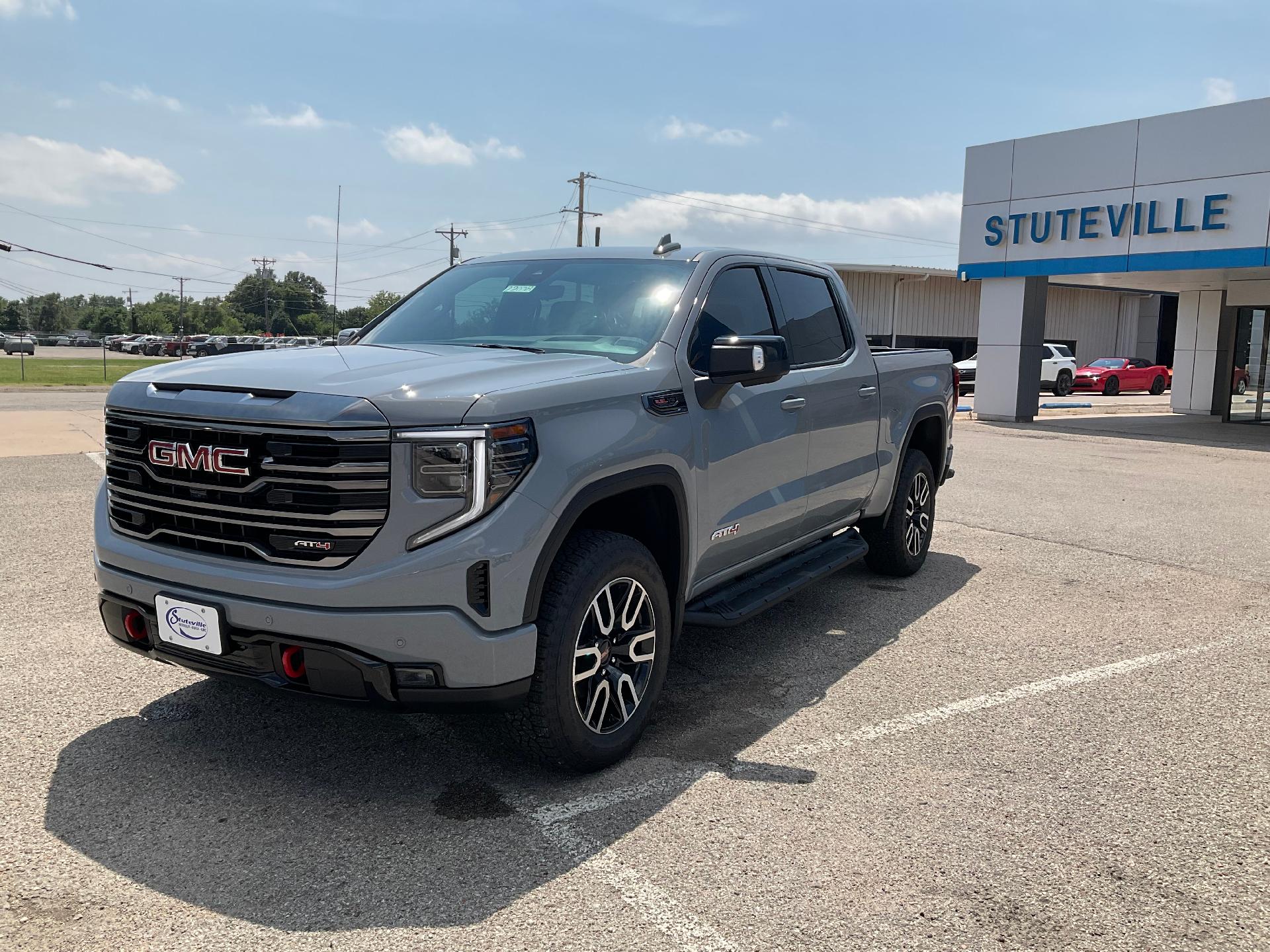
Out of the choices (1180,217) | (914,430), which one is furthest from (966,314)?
(914,430)

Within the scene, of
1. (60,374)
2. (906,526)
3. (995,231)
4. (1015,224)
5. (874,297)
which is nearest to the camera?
(906,526)

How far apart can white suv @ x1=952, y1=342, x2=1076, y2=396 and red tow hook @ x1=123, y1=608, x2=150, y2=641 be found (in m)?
33.2

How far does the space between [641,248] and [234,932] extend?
342cm

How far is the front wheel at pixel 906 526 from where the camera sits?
22.0 ft

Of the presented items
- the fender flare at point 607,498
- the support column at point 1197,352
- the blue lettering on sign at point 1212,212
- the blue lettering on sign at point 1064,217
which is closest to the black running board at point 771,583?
the fender flare at point 607,498

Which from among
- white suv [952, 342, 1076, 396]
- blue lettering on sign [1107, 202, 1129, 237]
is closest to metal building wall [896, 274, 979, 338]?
white suv [952, 342, 1076, 396]

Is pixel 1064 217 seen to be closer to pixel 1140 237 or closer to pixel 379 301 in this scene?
pixel 1140 237

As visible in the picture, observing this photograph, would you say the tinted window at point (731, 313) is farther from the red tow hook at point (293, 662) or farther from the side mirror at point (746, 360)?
the red tow hook at point (293, 662)

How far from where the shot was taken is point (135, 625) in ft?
11.9

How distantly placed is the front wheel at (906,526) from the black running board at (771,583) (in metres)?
0.64

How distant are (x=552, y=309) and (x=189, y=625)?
208 cm

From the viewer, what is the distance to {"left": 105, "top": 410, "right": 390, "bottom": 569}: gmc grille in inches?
125

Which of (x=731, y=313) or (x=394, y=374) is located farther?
(x=731, y=313)

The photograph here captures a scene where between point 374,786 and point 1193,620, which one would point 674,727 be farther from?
point 1193,620
